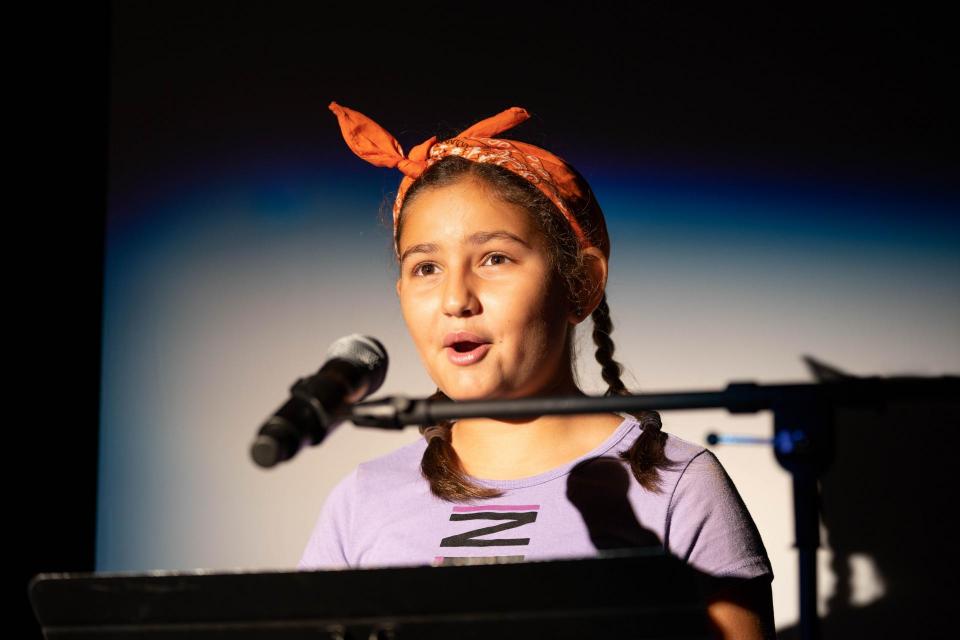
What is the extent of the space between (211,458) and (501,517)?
93cm

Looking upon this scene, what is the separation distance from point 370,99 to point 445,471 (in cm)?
101

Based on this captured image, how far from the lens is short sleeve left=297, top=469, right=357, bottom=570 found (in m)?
1.50

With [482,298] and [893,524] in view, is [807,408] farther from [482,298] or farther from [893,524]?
[893,524]

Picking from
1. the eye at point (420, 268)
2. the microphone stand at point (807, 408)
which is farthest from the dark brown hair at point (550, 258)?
the microphone stand at point (807, 408)

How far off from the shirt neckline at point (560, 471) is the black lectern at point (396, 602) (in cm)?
55

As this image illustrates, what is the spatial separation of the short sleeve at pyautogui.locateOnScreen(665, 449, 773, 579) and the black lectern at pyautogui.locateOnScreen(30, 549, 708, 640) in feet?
1.50

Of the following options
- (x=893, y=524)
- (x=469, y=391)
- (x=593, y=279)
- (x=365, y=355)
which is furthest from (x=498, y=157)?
(x=893, y=524)

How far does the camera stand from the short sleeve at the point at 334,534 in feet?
4.93

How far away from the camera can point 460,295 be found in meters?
1.38

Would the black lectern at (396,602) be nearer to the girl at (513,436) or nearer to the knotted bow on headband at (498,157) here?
the girl at (513,436)

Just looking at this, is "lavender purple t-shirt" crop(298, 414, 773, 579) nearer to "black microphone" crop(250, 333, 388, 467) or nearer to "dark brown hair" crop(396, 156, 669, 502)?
"dark brown hair" crop(396, 156, 669, 502)

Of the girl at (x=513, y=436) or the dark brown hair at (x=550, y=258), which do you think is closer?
the girl at (x=513, y=436)

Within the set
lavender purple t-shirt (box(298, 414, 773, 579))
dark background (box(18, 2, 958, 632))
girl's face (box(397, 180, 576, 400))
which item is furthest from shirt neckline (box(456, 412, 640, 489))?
dark background (box(18, 2, 958, 632))

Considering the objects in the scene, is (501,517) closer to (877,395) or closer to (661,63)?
(877,395)
